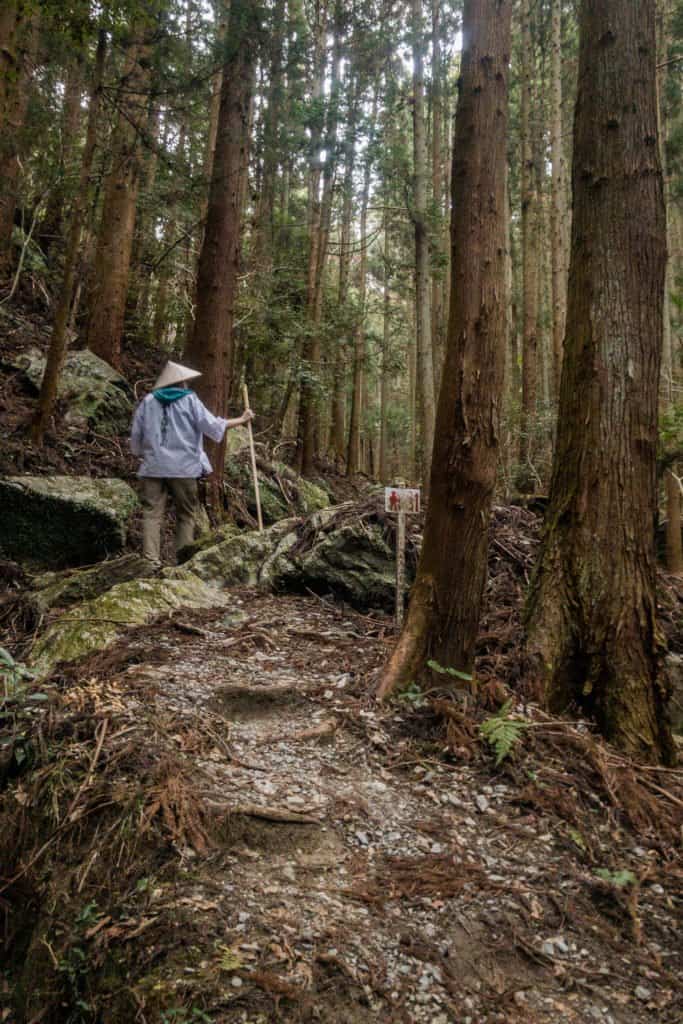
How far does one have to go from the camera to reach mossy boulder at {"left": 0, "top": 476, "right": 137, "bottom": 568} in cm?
605

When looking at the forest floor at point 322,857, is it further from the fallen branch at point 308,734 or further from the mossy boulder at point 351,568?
the mossy boulder at point 351,568

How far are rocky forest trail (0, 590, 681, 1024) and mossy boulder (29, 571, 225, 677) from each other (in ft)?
1.27

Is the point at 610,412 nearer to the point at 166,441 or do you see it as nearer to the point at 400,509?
the point at 400,509

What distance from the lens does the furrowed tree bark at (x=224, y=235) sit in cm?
840

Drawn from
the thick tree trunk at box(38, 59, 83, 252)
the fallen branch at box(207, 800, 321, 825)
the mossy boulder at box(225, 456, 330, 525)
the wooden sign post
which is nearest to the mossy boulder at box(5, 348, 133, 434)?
the mossy boulder at box(225, 456, 330, 525)

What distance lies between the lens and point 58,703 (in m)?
3.38

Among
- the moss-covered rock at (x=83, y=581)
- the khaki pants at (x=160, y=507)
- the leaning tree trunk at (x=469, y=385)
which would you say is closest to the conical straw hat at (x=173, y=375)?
the khaki pants at (x=160, y=507)

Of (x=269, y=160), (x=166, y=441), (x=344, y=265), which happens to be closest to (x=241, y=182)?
(x=166, y=441)

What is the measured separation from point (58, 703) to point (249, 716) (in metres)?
1.02

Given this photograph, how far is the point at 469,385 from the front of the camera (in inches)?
150

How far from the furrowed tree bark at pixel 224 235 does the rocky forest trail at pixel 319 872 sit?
5218mm

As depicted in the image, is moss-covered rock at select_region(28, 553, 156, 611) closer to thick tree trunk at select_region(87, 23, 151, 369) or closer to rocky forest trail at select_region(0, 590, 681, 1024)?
rocky forest trail at select_region(0, 590, 681, 1024)

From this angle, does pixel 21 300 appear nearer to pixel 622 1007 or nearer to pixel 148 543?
pixel 148 543

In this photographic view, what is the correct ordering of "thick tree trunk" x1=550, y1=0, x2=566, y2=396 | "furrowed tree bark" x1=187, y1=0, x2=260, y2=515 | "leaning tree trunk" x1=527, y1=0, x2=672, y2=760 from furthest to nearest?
1. "thick tree trunk" x1=550, y1=0, x2=566, y2=396
2. "furrowed tree bark" x1=187, y1=0, x2=260, y2=515
3. "leaning tree trunk" x1=527, y1=0, x2=672, y2=760
